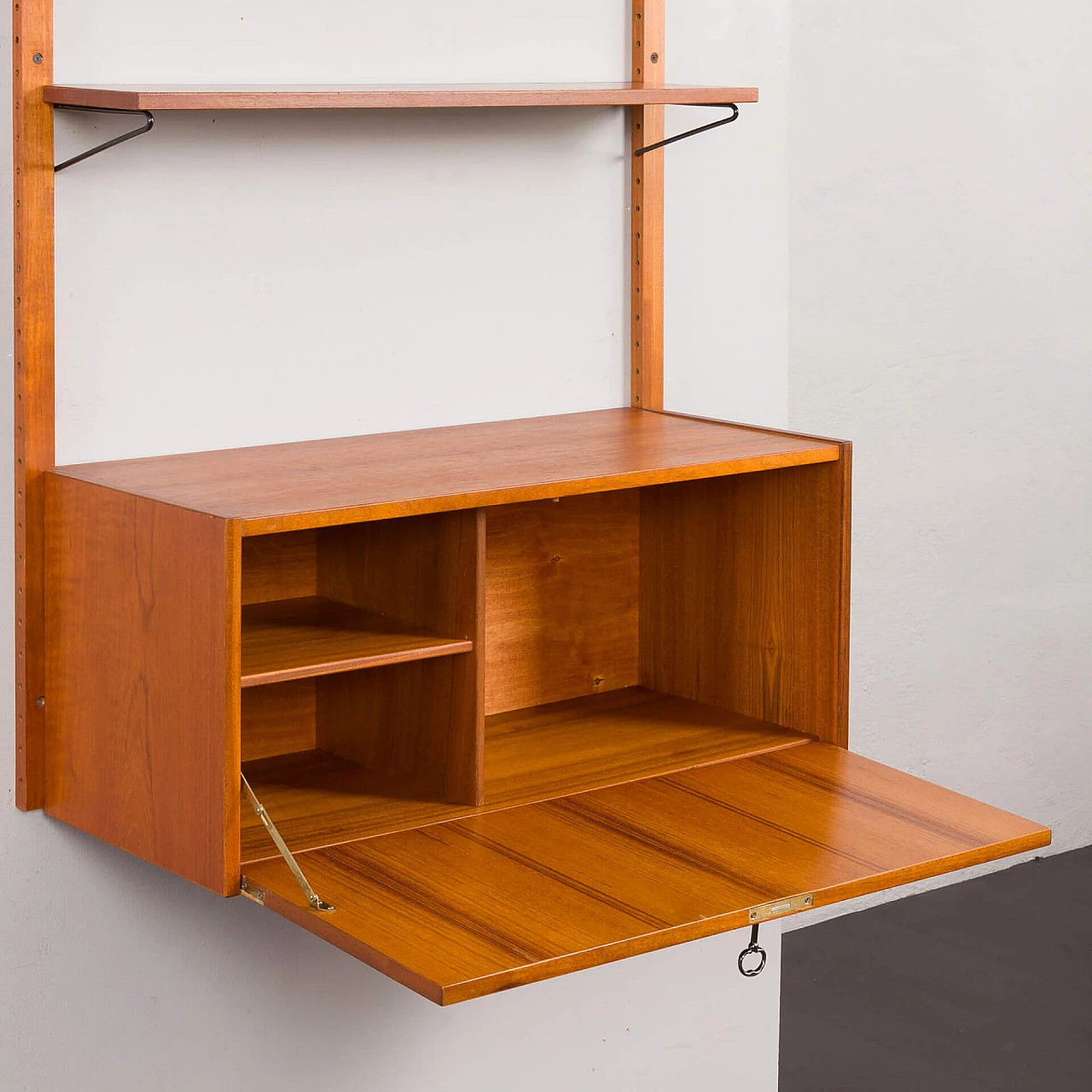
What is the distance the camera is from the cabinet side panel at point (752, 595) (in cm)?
238

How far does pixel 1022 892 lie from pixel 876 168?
1.81m

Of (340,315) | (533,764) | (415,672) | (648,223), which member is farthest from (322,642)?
(648,223)

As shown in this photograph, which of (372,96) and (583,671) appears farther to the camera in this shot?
(583,671)

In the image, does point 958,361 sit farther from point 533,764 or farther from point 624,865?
point 624,865

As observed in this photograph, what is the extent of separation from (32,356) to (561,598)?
0.89 meters

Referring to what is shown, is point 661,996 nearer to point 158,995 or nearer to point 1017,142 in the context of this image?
point 158,995

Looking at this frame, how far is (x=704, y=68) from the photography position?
2.67 meters

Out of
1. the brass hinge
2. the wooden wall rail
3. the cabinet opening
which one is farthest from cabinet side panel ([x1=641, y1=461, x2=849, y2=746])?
the wooden wall rail

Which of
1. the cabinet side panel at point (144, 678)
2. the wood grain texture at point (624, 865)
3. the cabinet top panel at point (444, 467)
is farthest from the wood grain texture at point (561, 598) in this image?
the cabinet side panel at point (144, 678)

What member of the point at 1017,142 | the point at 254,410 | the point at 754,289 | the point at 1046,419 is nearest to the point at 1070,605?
the point at 1046,419

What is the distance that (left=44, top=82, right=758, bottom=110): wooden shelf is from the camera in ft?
6.22

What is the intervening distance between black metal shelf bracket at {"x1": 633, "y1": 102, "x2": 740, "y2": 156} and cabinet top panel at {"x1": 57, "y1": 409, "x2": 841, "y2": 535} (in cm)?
40

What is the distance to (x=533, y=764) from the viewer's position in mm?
2342

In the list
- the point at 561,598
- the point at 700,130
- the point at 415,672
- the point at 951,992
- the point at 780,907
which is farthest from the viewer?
the point at 951,992
